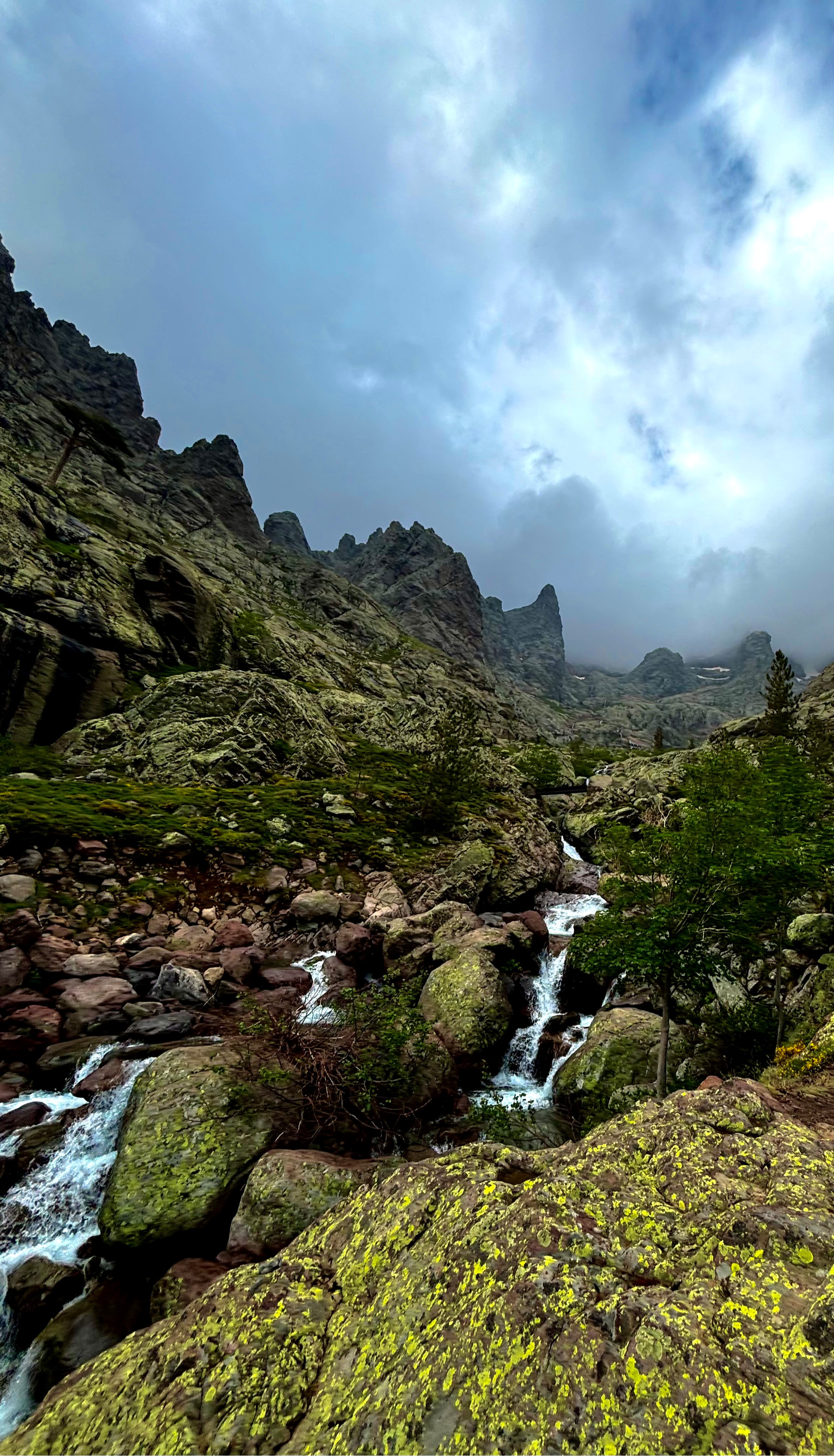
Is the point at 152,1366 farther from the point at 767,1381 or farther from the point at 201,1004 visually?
the point at 201,1004

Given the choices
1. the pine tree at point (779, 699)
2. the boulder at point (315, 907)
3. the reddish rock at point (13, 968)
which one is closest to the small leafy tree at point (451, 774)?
the boulder at point (315, 907)

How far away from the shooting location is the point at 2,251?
516 feet

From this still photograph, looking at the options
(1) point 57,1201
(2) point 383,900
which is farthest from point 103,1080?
(2) point 383,900

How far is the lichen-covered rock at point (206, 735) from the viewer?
40.6 meters

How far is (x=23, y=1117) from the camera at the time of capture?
1371 cm

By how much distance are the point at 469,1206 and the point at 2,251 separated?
243 m

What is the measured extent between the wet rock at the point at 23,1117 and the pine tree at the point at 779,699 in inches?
3284

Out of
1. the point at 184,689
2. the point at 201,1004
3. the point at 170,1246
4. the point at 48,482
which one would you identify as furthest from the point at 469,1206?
the point at 48,482

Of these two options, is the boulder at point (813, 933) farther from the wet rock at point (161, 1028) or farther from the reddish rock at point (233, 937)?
the reddish rock at point (233, 937)

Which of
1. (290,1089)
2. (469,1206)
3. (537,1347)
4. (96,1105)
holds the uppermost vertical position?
(537,1347)

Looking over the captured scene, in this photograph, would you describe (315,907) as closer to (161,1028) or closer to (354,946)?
(354,946)

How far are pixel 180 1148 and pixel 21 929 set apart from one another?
39.0 ft

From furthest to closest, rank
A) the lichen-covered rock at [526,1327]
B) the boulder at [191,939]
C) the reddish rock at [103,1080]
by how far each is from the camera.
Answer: the boulder at [191,939], the reddish rock at [103,1080], the lichen-covered rock at [526,1327]

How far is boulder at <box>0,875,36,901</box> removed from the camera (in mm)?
21016
